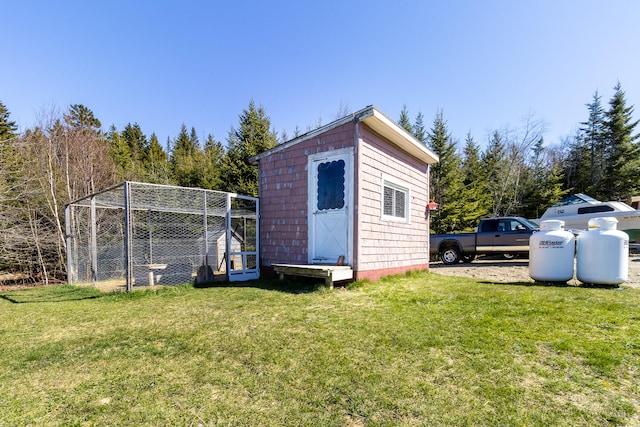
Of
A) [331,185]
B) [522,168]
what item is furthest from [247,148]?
[522,168]

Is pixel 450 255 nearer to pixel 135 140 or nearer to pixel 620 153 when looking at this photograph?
pixel 620 153

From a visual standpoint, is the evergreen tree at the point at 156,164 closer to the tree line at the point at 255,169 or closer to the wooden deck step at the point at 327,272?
the tree line at the point at 255,169

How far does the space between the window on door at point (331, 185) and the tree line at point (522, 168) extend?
12650mm

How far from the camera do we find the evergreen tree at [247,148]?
15500 mm

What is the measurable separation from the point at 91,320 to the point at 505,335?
5.18 metres

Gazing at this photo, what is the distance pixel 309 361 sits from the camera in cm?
256

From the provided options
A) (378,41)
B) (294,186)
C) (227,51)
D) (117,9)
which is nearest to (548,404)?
(294,186)

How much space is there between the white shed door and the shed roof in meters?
0.59

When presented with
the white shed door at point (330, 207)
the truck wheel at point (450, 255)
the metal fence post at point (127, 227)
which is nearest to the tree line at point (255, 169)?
the truck wheel at point (450, 255)

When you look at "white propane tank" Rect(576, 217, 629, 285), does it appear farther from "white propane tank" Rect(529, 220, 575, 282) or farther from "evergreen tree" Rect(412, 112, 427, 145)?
"evergreen tree" Rect(412, 112, 427, 145)

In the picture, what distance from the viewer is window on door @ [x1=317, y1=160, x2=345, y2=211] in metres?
6.03

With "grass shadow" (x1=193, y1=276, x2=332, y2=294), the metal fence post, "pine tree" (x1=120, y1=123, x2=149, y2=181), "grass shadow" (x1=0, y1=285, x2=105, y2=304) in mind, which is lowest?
"grass shadow" (x1=0, y1=285, x2=105, y2=304)

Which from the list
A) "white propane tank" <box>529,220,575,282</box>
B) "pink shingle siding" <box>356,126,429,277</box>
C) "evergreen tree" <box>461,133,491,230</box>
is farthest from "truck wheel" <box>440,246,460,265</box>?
"evergreen tree" <box>461,133,491,230</box>

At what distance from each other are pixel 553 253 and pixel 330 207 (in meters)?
4.61
